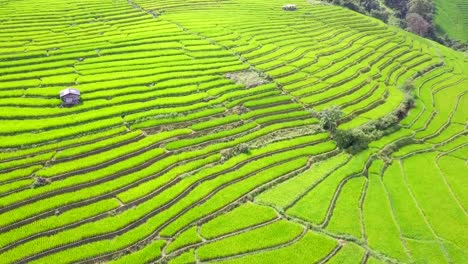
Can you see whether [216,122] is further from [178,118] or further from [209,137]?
[178,118]

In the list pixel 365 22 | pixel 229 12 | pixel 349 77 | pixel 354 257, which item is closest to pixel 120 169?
pixel 354 257

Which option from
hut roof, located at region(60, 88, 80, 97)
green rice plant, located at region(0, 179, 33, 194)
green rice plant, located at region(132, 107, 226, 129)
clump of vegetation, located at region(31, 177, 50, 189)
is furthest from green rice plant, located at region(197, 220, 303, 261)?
hut roof, located at region(60, 88, 80, 97)

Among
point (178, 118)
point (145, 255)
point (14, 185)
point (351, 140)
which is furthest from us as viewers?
point (351, 140)

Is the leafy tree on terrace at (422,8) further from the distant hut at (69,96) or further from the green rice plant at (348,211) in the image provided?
the distant hut at (69,96)

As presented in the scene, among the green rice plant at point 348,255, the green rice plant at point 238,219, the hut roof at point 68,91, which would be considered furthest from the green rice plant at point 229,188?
the hut roof at point 68,91

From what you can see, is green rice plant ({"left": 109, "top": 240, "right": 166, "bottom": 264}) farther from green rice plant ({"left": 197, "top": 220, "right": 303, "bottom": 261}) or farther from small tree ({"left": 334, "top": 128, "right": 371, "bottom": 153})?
small tree ({"left": 334, "top": 128, "right": 371, "bottom": 153})

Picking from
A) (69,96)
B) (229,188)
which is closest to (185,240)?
(229,188)
